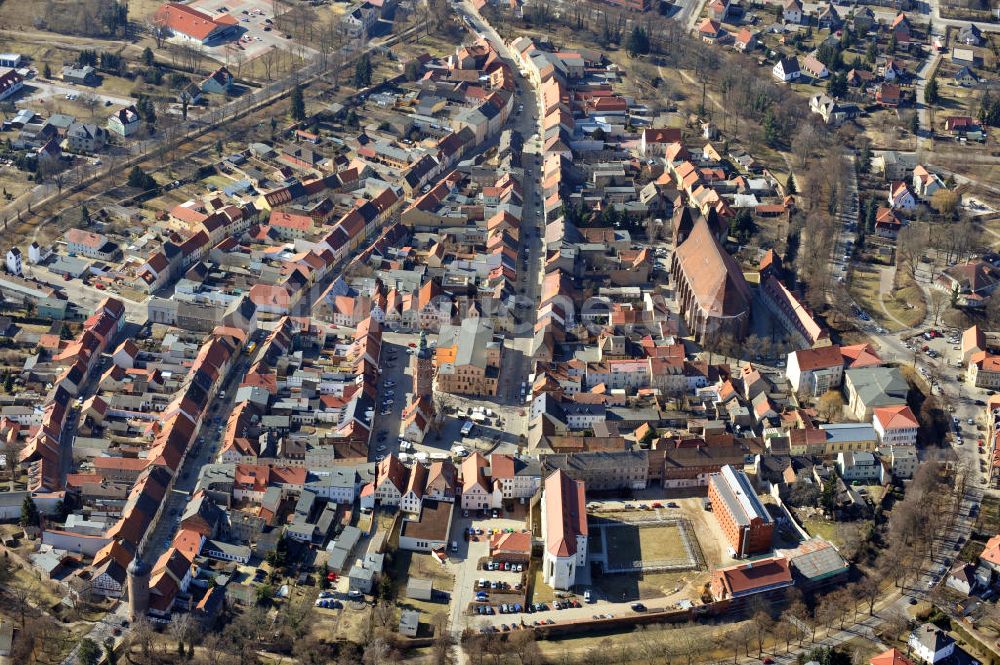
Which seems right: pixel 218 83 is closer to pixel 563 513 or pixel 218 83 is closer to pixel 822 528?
pixel 563 513

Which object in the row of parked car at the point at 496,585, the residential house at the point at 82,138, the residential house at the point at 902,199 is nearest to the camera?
the row of parked car at the point at 496,585

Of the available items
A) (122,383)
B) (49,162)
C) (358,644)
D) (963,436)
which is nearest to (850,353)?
(963,436)

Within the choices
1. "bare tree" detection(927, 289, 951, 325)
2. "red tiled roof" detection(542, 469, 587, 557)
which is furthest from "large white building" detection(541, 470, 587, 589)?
"bare tree" detection(927, 289, 951, 325)

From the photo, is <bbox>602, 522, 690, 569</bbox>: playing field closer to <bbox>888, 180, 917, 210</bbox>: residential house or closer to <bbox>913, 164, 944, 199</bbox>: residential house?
<bbox>888, 180, 917, 210</bbox>: residential house

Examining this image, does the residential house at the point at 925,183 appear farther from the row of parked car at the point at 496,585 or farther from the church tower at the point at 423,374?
the row of parked car at the point at 496,585

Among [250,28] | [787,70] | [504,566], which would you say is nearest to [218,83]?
[250,28]

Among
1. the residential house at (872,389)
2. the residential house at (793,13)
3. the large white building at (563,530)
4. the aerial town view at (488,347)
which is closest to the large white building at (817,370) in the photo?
the aerial town view at (488,347)

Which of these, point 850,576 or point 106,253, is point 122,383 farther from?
point 850,576
